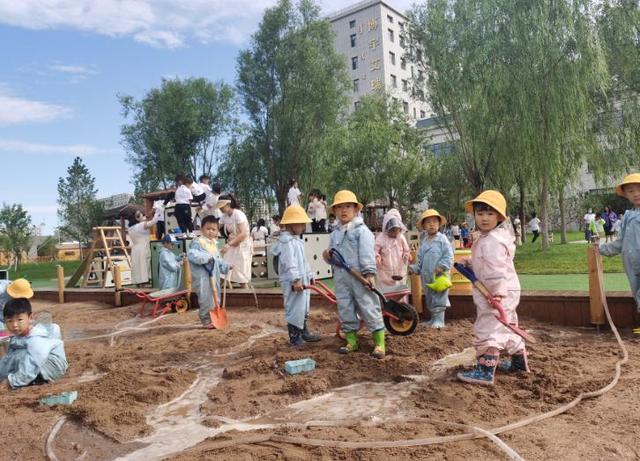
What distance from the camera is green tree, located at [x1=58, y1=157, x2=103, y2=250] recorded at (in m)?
40.6

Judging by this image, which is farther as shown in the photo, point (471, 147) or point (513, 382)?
point (471, 147)

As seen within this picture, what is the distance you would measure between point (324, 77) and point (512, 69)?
14038 mm

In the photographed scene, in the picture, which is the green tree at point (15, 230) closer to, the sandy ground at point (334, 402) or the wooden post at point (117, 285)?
the wooden post at point (117, 285)

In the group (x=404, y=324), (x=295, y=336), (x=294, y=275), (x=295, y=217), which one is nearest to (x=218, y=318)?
(x=295, y=336)

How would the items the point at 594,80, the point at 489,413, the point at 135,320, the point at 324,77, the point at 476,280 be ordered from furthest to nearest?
the point at 324,77 < the point at 594,80 < the point at 135,320 < the point at 476,280 < the point at 489,413

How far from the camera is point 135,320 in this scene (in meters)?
8.86

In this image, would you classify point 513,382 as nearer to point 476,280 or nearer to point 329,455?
point 476,280

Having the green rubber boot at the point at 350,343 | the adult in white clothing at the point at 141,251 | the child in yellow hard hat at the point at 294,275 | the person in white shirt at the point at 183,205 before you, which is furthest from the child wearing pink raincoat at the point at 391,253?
the adult in white clothing at the point at 141,251

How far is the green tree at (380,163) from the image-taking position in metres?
30.6

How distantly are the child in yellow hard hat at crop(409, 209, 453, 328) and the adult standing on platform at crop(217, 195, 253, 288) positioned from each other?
4043mm

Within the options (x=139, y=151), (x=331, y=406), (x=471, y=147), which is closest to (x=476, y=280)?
(x=331, y=406)

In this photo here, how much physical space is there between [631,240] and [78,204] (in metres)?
42.4

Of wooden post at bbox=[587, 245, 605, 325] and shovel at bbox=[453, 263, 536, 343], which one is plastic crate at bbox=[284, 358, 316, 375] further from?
wooden post at bbox=[587, 245, 605, 325]

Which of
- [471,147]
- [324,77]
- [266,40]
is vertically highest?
[266,40]
